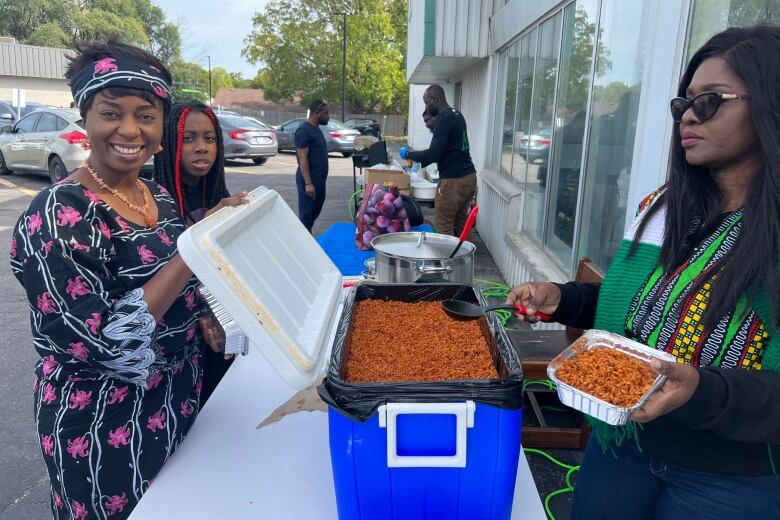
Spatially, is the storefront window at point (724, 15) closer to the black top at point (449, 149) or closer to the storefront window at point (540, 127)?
the storefront window at point (540, 127)

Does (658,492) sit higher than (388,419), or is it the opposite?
(388,419)

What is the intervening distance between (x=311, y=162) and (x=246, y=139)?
9172mm

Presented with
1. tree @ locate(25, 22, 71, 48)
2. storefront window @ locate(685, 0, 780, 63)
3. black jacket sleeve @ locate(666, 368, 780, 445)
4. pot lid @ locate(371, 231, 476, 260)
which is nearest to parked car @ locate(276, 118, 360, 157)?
pot lid @ locate(371, 231, 476, 260)

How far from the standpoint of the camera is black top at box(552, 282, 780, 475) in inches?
39.6

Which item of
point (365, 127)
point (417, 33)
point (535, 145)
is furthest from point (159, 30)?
point (535, 145)

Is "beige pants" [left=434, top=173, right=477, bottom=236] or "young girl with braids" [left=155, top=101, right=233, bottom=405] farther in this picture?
"beige pants" [left=434, top=173, right=477, bottom=236]

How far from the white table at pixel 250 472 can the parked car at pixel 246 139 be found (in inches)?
542

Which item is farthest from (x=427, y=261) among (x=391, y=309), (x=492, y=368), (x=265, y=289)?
(x=265, y=289)

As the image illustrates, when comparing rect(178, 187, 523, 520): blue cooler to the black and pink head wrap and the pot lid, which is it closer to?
the black and pink head wrap

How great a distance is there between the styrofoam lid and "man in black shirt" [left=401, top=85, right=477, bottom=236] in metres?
4.31

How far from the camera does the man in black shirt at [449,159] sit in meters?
5.64

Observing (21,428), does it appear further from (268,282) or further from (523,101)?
(523,101)

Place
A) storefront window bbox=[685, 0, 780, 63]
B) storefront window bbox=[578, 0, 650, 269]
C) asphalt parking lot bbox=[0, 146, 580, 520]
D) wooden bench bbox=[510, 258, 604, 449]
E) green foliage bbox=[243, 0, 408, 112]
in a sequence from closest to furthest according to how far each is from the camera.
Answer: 1. storefront window bbox=[685, 0, 780, 63]
2. asphalt parking lot bbox=[0, 146, 580, 520]
3. wooden bench bbox=[510, 258, 604, 449]
4. storefront window bbox=[578, 0, 650, 269]
5. green foliage bbox=[243, 0, 408, 112]

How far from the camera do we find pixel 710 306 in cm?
109
